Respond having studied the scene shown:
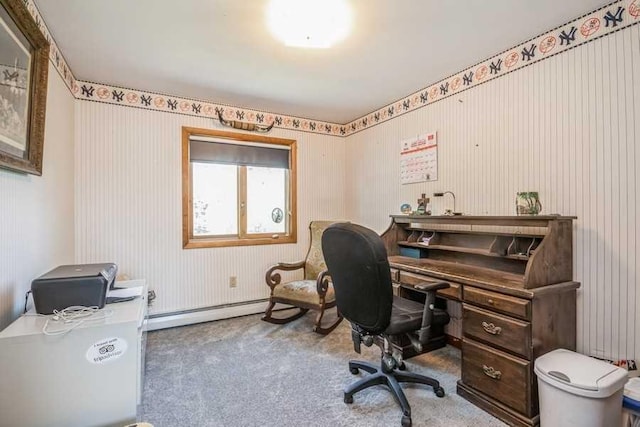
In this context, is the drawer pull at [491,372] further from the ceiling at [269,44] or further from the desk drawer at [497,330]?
the ceiling at [269,44]

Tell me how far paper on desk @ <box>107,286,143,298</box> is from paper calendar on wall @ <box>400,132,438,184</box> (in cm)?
248

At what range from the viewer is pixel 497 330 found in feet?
5.73

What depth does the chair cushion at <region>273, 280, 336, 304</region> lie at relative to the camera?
9.66 feet

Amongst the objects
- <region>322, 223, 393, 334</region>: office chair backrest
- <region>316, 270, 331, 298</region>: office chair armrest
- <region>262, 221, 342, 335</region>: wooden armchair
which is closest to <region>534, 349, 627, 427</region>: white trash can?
<region>322, 223, 393, 334</region>: office chair backrest

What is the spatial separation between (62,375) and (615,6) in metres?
3.25

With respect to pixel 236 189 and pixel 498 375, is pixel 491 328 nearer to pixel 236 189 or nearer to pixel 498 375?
pixel 498 375

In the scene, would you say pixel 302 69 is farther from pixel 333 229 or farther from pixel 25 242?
pixel 25 242

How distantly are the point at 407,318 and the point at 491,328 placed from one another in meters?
0.49

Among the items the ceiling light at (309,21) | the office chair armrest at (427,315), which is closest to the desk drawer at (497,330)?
the office chair armrest at (427,315)

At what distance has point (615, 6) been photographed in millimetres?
1706

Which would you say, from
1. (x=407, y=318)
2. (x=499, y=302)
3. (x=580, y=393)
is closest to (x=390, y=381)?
(x=407, y=318)

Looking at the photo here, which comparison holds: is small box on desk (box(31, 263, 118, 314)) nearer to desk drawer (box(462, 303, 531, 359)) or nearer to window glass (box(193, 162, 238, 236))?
window glass (box(193, 162, 238, 236))

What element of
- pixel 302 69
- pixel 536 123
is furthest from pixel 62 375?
pixel 536 123

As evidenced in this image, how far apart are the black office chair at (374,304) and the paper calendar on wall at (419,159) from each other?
1359mm
